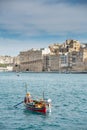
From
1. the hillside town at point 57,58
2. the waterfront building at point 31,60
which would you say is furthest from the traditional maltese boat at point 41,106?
the waterfront building at point 31,60

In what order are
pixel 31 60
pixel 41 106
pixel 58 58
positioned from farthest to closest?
pixel 31 60 < pixel 58 58 < pixel 41 106

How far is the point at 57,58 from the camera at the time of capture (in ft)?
406

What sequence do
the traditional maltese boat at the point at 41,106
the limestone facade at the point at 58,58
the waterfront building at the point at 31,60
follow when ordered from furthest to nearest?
the waterfront building at the point at 31,60
the limestone facade at the point at 58,58
the traditional maltese boat at the point at 41,106

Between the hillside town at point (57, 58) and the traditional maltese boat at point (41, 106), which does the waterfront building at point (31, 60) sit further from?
the traditional maltese boat at point (41, 106)

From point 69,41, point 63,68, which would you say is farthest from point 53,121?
point 69,41

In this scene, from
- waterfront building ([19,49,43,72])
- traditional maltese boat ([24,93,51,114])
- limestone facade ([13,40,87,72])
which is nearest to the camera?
traditional maltese boat ([24,93,51,114])

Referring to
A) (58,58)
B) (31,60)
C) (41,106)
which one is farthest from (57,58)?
(41,106)

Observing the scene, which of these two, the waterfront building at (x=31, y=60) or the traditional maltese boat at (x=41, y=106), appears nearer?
the traditional maltese boat at (x=41, y=106)

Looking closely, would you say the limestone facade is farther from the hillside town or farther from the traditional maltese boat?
the traditional maltese boat

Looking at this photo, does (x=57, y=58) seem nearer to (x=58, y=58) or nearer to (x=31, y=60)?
(x=58, y=58)

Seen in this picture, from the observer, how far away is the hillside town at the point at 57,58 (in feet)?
391

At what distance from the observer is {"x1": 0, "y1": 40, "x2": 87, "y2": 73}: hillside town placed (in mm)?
119062

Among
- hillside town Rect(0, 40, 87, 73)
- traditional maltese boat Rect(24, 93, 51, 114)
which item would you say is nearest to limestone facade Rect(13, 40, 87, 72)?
hillside town Rect(0, 40, 87, 73)

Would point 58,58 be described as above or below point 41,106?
above
